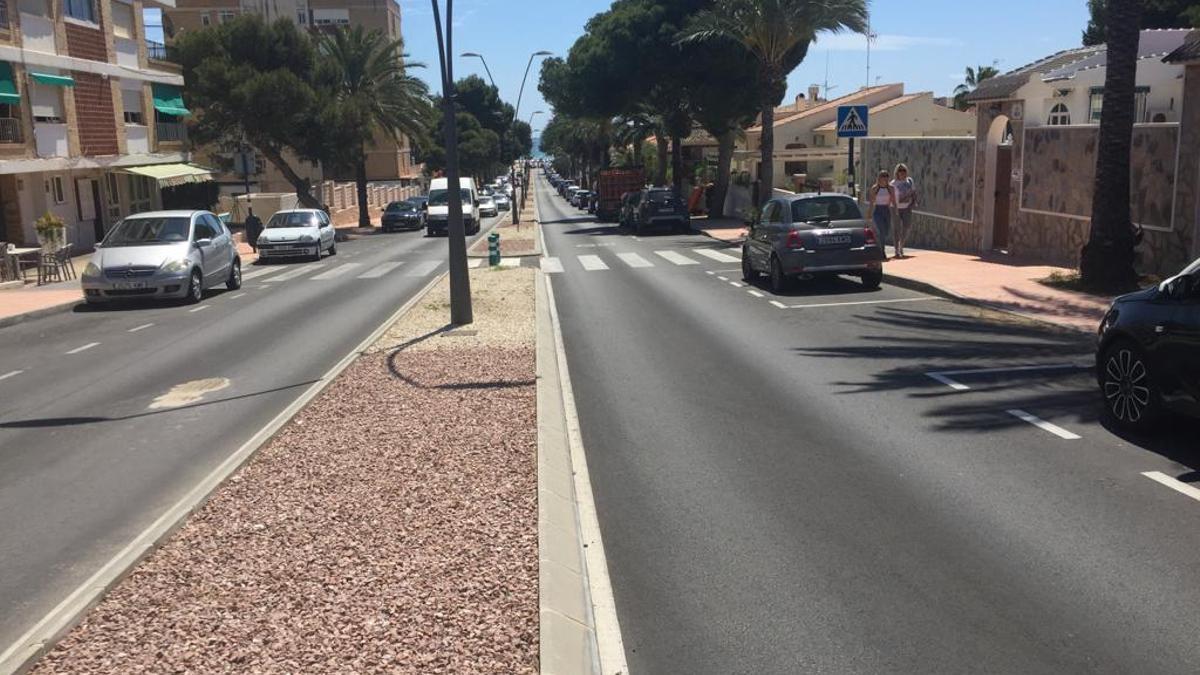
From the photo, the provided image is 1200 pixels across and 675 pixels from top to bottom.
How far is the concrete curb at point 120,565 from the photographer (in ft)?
15.0

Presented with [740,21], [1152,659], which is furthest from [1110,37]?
[740,21]

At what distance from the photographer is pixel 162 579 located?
5.37 m

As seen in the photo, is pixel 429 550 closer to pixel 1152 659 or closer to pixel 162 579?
pixel 162 579

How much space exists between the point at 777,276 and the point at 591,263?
9386 mm

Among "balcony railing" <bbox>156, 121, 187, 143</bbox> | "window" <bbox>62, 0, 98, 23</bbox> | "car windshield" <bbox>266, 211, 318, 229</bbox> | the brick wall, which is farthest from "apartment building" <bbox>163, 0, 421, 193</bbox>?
"car windshield" <bbox>266, 211, 318, 229</bbox>

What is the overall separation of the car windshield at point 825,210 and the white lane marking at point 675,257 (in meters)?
7.53

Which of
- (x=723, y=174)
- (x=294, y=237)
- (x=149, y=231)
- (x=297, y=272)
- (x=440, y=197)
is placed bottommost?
(x=297, y=272)

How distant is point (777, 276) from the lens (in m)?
17.6

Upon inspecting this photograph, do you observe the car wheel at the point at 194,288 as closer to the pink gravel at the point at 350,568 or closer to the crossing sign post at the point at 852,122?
the pink gravel at the point at 350,568

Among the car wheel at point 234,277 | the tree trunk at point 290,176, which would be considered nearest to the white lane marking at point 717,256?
the car wheel at point 234,277

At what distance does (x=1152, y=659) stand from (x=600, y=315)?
39.9 feet

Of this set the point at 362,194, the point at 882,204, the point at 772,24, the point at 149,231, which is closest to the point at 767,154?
the point at 772,24

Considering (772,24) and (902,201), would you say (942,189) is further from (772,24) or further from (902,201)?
(772,24)

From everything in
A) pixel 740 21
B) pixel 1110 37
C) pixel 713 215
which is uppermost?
pixel 740 21
